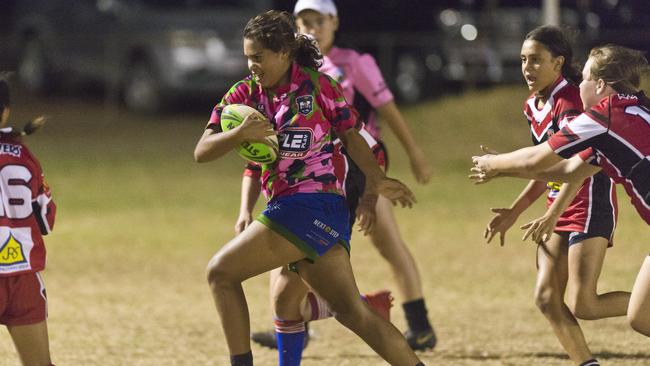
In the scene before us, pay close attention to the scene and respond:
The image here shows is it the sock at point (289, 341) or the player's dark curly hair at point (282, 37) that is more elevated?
the player's dark curly hair at point (282, 37)

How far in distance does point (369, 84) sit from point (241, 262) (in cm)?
215

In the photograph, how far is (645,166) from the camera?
16.7ft

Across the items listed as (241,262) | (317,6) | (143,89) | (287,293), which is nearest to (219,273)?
(241,262)

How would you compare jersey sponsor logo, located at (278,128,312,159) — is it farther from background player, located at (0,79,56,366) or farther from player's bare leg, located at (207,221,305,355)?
background player, located at (0,79,56,366)

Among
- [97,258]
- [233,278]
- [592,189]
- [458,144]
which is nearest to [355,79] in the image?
[592,189]

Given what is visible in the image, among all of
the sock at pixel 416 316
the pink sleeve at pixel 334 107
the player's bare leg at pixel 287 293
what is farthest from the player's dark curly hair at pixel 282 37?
the sock at pixel 416 316

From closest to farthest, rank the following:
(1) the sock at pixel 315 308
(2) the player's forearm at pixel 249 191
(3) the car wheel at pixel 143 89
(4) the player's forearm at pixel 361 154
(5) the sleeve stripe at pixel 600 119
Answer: (5) the sleeve stripe at pixel 600 119 → (4) the player's forearm at pixel 361 154 → (2) the player's forearm at pixel 249 191 → (1) the sock at pixel 315 308 → (3) the car wheel at pixel 143 89

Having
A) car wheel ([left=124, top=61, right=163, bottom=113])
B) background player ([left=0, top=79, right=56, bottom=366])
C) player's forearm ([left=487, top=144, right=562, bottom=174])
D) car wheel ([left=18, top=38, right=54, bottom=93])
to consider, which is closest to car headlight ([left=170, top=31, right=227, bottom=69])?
car wheel ([left=124, top=61, right=163, bottom=113])

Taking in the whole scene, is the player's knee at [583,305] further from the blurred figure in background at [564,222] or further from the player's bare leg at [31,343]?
the player's bare leg at [31,343]

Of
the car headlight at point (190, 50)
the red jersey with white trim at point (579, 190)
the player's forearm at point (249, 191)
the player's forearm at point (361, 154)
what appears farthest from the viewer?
the car headlight at point (190, 50)

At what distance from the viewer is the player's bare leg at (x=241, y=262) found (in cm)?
520

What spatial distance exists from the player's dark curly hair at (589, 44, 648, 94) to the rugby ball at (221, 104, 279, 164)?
4.77 ft

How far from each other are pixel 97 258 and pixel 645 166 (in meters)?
6.30

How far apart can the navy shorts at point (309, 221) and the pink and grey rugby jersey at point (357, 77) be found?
70.9 inches
